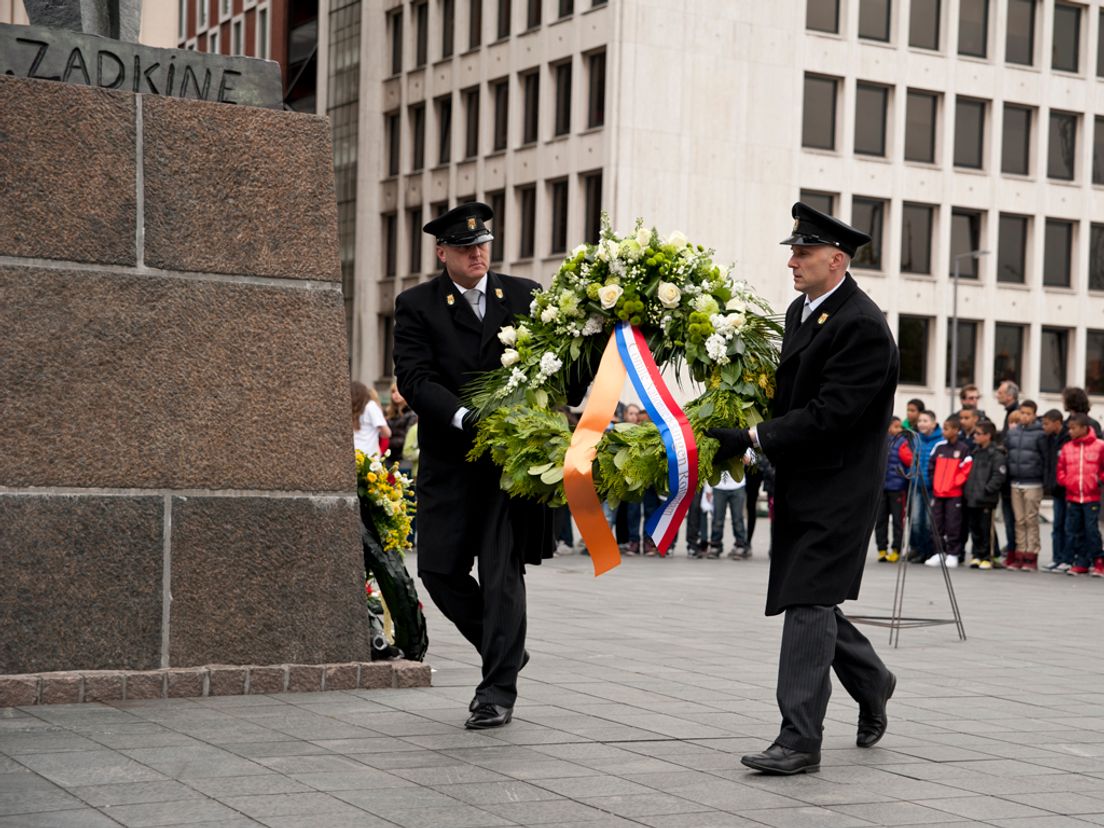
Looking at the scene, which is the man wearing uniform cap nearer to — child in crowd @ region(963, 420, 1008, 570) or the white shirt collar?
the white shirt collar

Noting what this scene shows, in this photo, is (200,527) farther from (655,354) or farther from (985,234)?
(985,234)

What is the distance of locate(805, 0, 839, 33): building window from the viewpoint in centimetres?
5416

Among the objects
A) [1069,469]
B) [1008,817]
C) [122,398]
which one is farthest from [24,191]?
[1069,469]

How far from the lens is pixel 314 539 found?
28.5 ft

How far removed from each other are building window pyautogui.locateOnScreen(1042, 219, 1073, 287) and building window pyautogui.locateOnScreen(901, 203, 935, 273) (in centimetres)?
430

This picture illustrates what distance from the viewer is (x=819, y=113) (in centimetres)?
5438

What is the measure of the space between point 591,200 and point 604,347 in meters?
46.1

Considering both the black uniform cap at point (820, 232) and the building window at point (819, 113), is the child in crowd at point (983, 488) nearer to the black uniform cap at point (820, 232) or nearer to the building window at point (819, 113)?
the black uniform cap at point (820, 232)

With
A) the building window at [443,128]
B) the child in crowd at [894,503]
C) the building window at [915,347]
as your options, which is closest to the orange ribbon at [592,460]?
the child in crowd at [894,503]

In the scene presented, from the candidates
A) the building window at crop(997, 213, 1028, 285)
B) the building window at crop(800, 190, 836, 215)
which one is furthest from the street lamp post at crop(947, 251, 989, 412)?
the building window at crop(800, 190, 836, 215)

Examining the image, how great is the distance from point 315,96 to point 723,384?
63526 mm

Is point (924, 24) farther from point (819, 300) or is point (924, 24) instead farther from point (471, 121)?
point (819, 300)

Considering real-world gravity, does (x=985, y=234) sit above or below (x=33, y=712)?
above

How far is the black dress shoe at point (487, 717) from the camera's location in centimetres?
753
